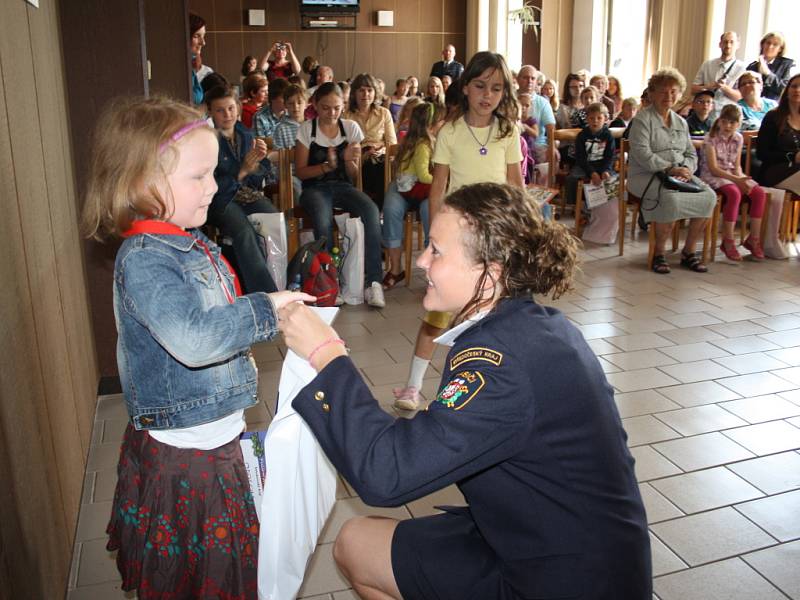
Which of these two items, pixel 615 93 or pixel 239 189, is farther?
pixel 615 93

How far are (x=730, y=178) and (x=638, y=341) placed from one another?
8.31 ft

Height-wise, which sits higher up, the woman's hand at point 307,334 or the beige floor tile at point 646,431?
the woman's hand at point 307,334

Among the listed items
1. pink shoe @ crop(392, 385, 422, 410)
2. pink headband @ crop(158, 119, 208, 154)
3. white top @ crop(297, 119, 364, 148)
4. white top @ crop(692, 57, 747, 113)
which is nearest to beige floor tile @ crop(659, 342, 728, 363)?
pink shoe @ crop(392, 385, 422, 410)

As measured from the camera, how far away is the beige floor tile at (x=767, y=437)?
2841 millimetres

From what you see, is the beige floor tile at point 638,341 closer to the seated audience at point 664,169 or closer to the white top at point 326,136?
the seated audience at point 664,169

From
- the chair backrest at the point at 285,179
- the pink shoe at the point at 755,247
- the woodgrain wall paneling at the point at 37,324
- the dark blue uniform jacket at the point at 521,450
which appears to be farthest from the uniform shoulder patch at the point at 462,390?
the pink shoe at the point at 755,247

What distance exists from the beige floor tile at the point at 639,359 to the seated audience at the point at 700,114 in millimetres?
3557

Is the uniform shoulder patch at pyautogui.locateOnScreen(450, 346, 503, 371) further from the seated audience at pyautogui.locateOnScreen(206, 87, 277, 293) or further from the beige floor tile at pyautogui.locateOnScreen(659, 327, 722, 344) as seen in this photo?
the beige floor tile at pyautogui.locateOnScreen(659, 327, 722, 344)

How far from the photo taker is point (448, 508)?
5.16 feet

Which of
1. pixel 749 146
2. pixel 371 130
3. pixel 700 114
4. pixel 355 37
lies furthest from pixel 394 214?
pixel 355 37

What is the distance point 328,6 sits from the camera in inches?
515

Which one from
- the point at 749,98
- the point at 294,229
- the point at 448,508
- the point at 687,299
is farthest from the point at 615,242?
the point at 448,508

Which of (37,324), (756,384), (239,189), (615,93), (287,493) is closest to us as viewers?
(287,493)

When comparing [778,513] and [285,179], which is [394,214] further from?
[778,513]
